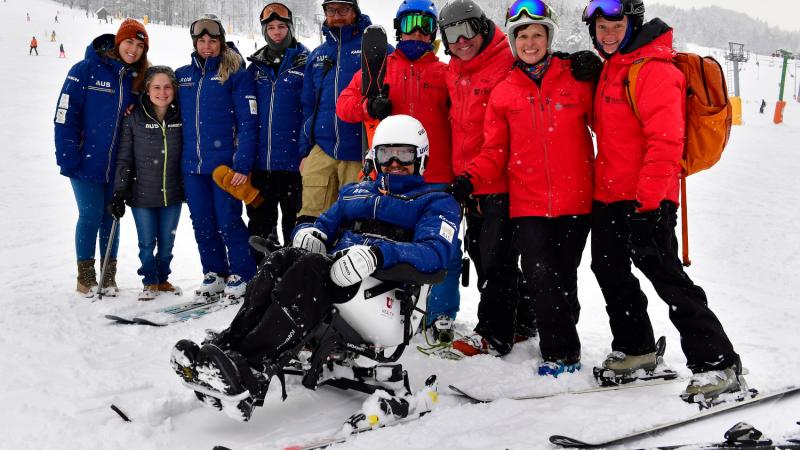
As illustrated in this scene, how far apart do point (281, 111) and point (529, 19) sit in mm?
2461

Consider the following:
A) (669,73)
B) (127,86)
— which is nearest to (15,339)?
(127,86)

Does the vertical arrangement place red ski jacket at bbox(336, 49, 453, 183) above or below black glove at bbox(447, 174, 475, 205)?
above

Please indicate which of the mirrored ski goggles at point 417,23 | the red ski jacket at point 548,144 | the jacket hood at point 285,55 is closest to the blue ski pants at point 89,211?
the jacket hood at point 285,55

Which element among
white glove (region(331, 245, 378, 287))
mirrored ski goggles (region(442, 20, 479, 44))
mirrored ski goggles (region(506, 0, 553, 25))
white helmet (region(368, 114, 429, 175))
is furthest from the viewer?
mirrored ski goggles (region(442, 20, 479, 44))

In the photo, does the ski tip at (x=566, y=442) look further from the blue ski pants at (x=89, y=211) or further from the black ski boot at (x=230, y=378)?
the blue ski pants at (x=89, y=211)

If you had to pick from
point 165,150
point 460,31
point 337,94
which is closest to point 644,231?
point 460,31

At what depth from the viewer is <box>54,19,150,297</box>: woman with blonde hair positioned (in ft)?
17.7

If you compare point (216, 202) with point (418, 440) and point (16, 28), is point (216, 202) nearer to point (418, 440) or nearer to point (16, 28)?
point (418, 440)

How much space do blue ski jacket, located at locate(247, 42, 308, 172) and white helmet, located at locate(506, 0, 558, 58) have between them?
2182 mm

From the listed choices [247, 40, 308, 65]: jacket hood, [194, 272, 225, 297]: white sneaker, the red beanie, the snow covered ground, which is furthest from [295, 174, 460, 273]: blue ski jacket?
the red beanie

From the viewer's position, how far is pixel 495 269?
447cm

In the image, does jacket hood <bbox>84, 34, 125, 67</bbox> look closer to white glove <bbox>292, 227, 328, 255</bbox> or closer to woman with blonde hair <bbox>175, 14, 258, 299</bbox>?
woman with blonde hair <bbox>175, 14, 258, 299</bbox>

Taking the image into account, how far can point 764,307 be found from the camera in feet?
18.2

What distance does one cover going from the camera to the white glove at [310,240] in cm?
366
